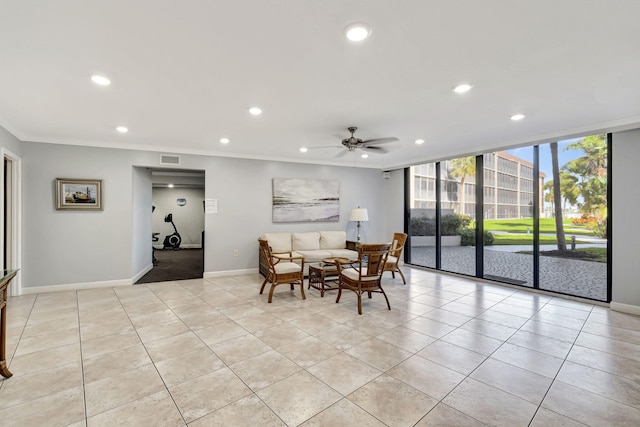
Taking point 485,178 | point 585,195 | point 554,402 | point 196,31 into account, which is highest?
point 196,31

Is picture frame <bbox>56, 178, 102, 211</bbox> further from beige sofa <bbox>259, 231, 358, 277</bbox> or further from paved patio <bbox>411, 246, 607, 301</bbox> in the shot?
paved patio <bbox>411, 246, 607, 301</bbox>

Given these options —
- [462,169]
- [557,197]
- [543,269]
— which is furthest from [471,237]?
[557,197]

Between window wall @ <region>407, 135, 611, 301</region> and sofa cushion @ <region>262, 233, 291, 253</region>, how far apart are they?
3289 mm

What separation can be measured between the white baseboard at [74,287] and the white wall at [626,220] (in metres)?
7.62

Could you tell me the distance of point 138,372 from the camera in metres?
2.38

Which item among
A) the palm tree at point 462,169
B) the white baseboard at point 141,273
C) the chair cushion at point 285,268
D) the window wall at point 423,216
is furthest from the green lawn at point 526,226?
the white baseboard at point 141,273

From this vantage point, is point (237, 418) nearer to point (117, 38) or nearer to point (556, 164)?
point (117, 38)

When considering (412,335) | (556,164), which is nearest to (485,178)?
(556,164)

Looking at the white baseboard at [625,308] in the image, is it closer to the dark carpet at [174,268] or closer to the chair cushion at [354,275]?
the chair cushion at [354,275]

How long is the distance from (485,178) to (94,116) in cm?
636

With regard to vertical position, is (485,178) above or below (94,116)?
below

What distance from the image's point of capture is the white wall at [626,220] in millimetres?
3770

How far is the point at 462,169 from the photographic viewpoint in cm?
600

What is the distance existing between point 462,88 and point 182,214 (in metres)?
10.6
